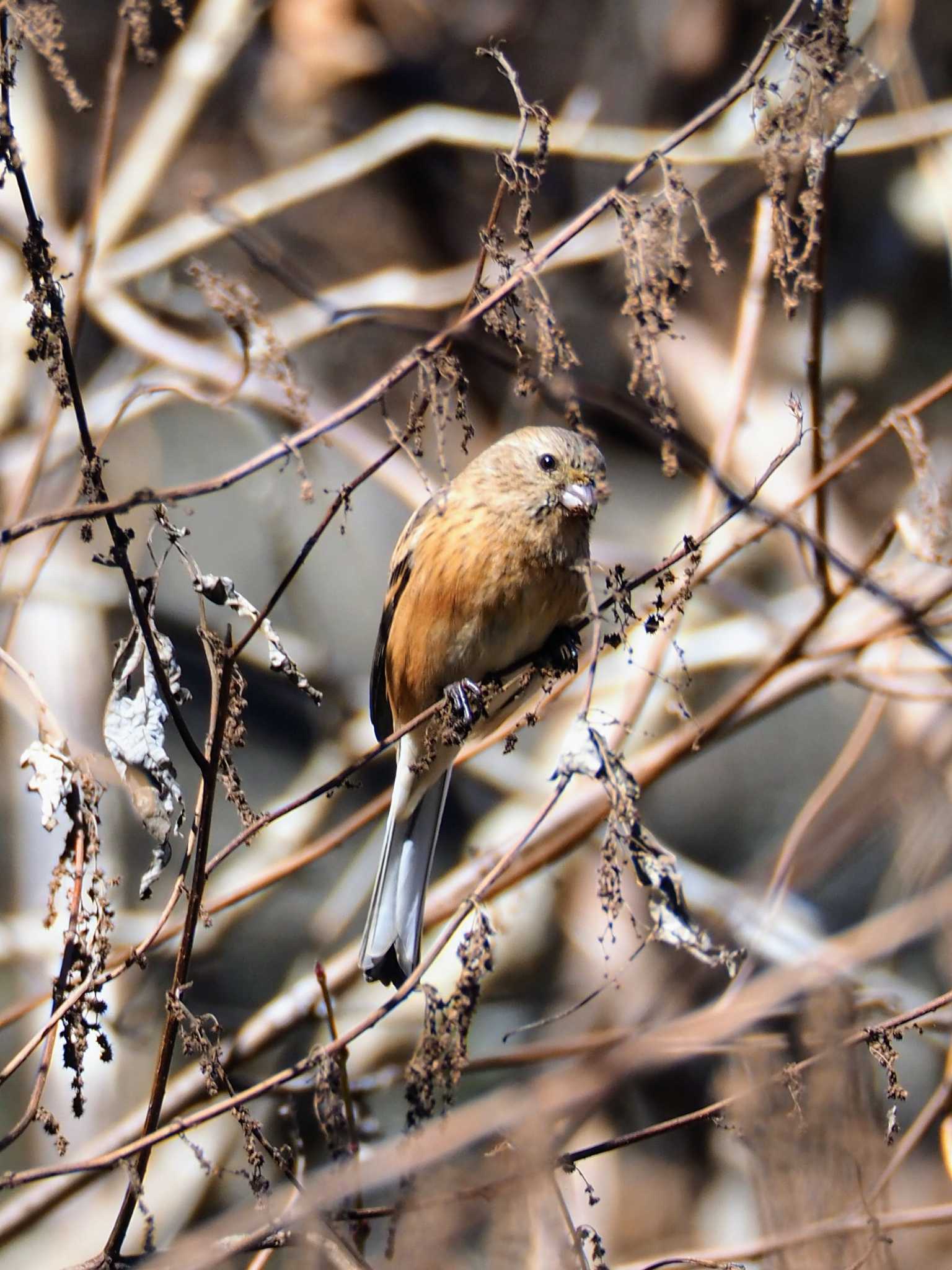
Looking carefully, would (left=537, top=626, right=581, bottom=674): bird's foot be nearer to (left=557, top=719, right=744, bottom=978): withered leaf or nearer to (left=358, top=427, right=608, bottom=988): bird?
(left=358, top=427, right=608, bottom=988): bird

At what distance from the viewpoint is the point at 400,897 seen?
258 centimetres

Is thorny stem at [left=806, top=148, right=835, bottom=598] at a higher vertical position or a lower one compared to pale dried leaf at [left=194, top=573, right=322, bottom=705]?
higher

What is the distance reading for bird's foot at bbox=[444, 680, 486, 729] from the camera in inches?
97.0

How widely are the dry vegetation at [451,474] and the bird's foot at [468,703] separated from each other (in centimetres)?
38

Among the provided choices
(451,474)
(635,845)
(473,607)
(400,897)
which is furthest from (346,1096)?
(451,474)

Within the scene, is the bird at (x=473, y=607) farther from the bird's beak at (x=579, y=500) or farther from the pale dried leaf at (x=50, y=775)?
the pale dried leaf at (x=50, y=775)

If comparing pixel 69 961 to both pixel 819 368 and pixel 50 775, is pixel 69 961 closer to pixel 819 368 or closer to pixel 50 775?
pixel 50 775

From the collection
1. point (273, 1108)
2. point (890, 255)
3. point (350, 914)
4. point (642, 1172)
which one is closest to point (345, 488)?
point (273, 1108)

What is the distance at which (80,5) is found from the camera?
16.5 ft

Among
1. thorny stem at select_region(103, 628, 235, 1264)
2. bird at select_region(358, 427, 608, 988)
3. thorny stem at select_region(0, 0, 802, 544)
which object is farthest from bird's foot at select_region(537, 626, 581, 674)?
thorny stem at select_region(103, 628, 235, 1264)

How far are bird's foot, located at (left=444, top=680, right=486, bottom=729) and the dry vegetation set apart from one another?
38cm

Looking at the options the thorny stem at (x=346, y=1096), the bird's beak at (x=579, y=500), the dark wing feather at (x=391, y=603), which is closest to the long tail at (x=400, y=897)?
the dark wing feather at (x=391, y=603)

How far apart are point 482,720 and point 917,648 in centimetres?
256

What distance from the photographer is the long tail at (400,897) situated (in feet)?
8.17
